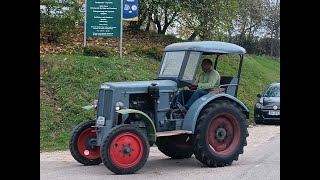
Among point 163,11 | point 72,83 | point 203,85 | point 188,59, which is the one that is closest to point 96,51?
point 72,83

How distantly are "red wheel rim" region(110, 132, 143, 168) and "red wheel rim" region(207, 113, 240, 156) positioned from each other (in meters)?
1.50

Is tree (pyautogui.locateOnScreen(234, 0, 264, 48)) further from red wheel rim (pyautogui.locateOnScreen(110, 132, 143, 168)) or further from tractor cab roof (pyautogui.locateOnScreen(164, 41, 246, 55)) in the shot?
red wheel rim (pyautogui.locateOnScreen(110, 132, 143, 168))

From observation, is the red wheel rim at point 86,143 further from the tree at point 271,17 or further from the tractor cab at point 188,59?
the tree at point 271,17

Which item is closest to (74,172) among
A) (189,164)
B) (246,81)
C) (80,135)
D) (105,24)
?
(80,135)

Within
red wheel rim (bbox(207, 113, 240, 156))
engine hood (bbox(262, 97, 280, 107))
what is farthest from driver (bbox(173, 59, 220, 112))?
engine hood (bbox(262, 97, 280, 107))

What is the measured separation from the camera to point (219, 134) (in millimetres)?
10797

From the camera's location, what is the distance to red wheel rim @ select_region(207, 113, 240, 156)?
35.1 feet

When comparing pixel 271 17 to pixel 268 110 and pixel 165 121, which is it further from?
pixel 165 121

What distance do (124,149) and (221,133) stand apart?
2057 mm

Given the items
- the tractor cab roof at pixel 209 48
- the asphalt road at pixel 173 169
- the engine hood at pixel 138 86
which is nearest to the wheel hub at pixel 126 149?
the asphalt road at pixel 173 169

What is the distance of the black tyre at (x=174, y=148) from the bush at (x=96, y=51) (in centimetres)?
931

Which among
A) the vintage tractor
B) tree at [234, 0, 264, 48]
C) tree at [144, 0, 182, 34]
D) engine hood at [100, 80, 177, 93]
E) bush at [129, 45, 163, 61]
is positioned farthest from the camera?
tree at [234, 0, 264, 48]
